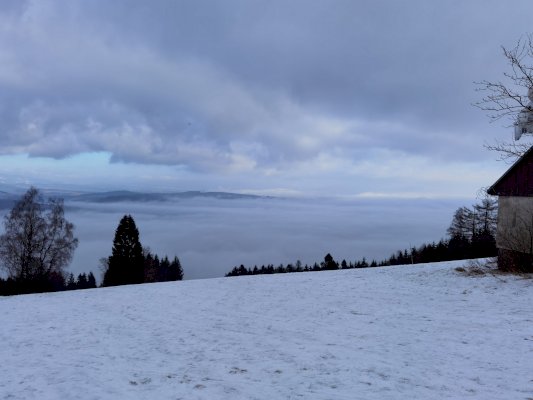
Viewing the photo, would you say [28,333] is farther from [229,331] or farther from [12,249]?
[12,249]

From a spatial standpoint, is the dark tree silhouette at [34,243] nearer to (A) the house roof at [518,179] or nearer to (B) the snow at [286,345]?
(B) the snow at [286,345]

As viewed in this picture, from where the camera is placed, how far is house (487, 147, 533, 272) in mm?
17062

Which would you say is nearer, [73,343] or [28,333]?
[73,343]

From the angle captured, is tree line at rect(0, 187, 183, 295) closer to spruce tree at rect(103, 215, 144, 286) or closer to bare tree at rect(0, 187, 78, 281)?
bare tree at rect(0, 187, 78, 281)

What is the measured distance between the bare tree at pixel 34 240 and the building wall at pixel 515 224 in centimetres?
3418

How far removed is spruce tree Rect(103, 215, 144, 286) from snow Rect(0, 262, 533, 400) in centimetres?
2590

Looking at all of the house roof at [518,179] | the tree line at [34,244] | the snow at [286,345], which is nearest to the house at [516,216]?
the house roof at [518,179]

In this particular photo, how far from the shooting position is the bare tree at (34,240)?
33.3 m

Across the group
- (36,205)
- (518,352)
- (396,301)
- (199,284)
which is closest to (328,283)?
(396,301)

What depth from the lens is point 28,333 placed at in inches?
450

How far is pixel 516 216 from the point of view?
58.7ft

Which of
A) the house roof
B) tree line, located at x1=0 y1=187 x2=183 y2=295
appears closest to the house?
the house roof

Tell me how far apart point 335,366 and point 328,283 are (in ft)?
38.0

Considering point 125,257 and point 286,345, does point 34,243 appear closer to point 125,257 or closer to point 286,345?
point 125,257
